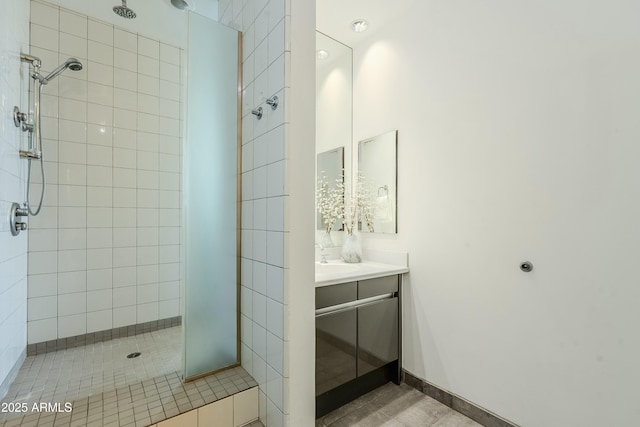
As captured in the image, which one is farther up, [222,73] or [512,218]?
[222,73]

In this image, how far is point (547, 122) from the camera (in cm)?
149

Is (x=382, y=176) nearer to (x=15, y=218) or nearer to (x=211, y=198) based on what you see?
(x=211, y=198)

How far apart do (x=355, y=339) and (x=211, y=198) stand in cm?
124

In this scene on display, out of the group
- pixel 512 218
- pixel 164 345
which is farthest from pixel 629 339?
pixel 164 345

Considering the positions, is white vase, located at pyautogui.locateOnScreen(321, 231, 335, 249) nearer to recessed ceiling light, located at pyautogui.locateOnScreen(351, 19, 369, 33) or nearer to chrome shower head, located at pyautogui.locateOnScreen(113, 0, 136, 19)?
recessed ceiling light, located at pyautogui.locateOnScreen(351, 19, 369, 33)

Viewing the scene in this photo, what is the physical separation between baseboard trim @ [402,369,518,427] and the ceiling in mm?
2661

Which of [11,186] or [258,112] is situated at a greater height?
[258,112]

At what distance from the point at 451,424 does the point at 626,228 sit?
4.43 ft

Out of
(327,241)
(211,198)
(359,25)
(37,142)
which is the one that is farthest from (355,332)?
(37,142)

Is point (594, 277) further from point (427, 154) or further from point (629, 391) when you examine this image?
point (427, 154)

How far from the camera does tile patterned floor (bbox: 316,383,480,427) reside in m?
1.73

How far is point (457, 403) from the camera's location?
1820 mm

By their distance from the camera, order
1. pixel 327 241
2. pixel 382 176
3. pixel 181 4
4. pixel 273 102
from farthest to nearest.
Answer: pixel 327 241, pixel 382 176, pixel 181 4, pixel 273 102

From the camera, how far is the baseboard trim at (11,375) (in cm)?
158
